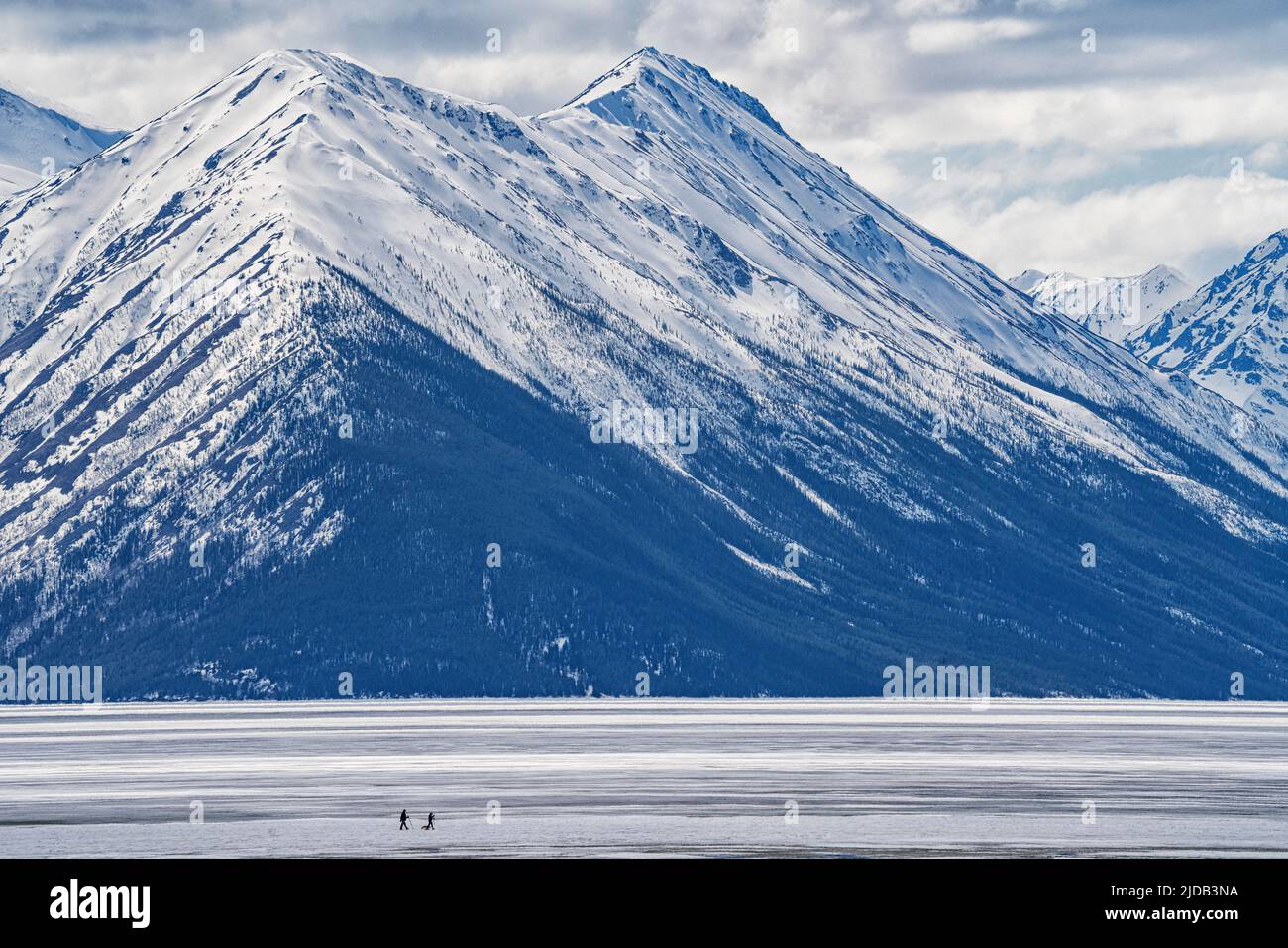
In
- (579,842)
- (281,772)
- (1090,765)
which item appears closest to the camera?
(579,842)
